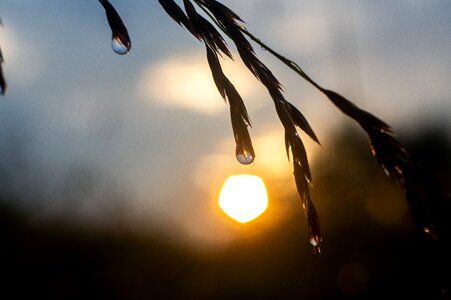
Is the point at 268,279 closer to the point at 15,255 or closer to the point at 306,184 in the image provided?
the point at 15,255

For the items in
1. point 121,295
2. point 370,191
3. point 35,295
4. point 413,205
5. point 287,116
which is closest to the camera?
point 413,205

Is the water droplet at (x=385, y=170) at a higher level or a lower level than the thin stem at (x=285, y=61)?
lower

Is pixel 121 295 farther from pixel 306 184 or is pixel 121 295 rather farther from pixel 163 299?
pixel 306 184

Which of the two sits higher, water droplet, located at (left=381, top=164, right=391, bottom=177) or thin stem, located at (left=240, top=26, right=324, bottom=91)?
thin stem, located at (left=240, top=26, right=324, bottom=91)

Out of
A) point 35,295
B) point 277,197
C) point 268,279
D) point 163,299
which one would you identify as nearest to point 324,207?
point 268,279

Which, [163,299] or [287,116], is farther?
[163,299]

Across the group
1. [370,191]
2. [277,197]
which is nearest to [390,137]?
→ [277,197]

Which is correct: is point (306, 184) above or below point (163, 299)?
above

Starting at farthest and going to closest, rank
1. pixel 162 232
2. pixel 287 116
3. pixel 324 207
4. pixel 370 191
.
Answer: pixel 162 232 → pixel 324 207 → pixel 370 191 → pixel 287 116

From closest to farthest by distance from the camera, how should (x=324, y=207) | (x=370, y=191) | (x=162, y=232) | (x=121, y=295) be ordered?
(x=370, y=191) < (x=121, y=295) < (x=324, y=207) < (x=162, y=232)
